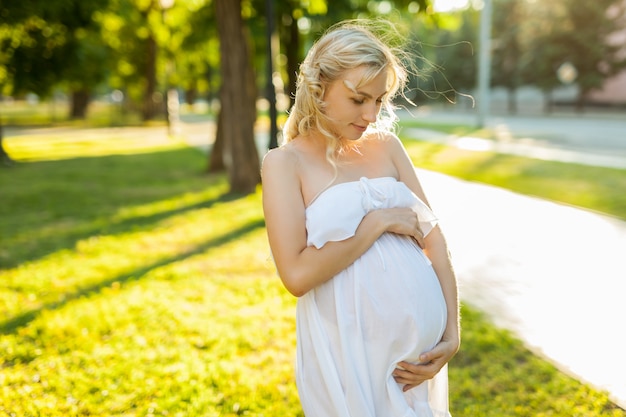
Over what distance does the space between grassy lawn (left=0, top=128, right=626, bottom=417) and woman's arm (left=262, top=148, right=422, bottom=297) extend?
14.4 inches

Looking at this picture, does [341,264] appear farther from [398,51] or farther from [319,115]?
[398,51]

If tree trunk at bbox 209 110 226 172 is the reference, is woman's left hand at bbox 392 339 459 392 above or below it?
above

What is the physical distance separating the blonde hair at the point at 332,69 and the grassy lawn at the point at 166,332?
539 mm

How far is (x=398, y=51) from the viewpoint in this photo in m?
2.23

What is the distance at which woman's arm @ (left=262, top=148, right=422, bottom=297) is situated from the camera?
192 cm

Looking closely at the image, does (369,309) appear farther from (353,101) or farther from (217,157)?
(217,157)

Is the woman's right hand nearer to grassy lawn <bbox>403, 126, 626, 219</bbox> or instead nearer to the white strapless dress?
the white strapless dress

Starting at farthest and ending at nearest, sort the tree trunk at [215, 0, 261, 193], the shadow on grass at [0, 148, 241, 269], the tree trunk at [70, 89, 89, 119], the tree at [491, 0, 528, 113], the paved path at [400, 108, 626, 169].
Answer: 1. the tree at [491, 0, 528, 113]
2. the tree trunk at [70, 89, 89, 119]
3. the paved path at [400, 108, 626, 169]
4. the tree trunk at [215, 0, 261, 193]
5. the shadow on grass at [0, 148, 241, 269]

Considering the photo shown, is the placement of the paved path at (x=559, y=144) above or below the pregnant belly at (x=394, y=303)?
below

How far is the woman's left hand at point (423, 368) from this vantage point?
200 centimetres

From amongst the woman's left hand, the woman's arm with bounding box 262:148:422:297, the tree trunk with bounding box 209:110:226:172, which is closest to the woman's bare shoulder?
the woman's arm with bounding box 262:148:422:297

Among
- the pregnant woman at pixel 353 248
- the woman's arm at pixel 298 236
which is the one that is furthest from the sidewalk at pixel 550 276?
the woman's arm at pixel 298 236

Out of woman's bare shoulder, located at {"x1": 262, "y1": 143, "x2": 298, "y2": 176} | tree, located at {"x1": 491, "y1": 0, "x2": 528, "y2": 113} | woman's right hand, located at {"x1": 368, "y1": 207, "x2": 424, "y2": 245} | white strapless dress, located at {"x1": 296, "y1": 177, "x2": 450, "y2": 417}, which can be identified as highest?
tree, located at {"x1": 491, "y1": 0, "x2": 528, "y2": 113}

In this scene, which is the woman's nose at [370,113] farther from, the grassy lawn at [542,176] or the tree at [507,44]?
the tree at [507,44]
